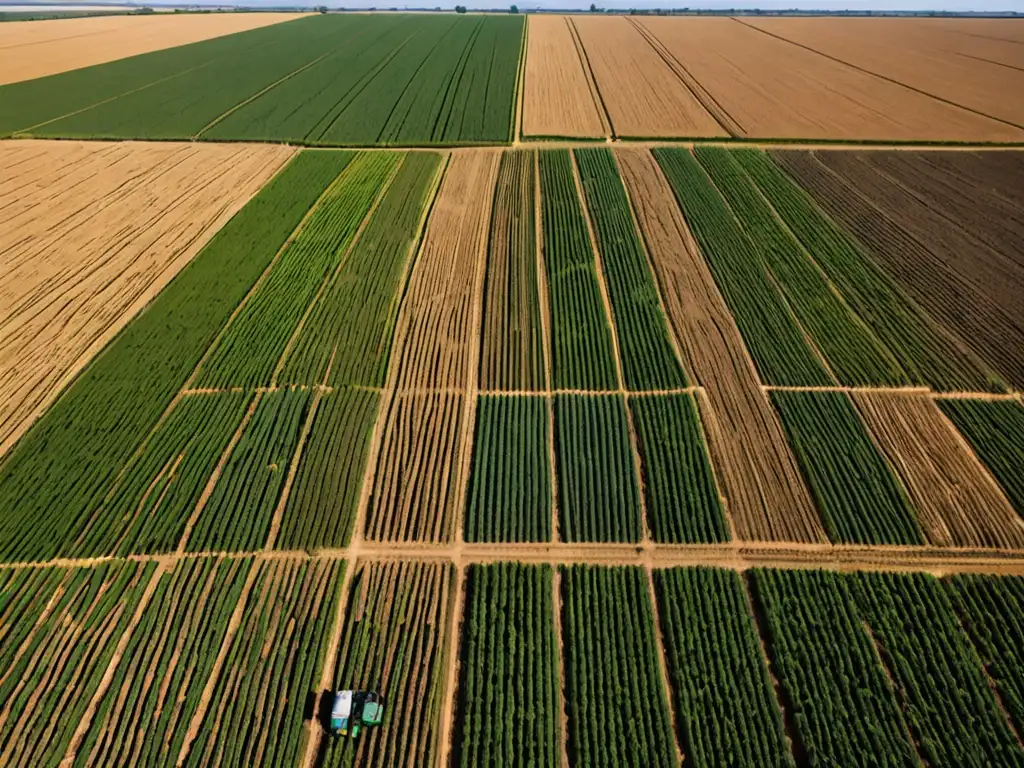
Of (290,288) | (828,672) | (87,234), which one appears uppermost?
(87,234)

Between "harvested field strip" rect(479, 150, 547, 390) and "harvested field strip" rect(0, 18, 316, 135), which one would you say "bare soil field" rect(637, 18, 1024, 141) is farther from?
"harvested field strip" rect(0, 18, 316, 135)

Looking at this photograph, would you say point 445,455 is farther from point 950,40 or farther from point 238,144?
point 950,40

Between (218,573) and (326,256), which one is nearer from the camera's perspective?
(218,573)

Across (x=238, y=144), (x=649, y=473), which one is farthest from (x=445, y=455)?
(x=238, y=144)

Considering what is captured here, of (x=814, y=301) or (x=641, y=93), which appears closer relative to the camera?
(x=814, y=301)

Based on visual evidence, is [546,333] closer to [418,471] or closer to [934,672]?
[418,471]

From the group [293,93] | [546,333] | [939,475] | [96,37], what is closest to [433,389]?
[546,333]

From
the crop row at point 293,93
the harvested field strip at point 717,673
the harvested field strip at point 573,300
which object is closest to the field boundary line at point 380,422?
the harvested field strip at point 573,300
